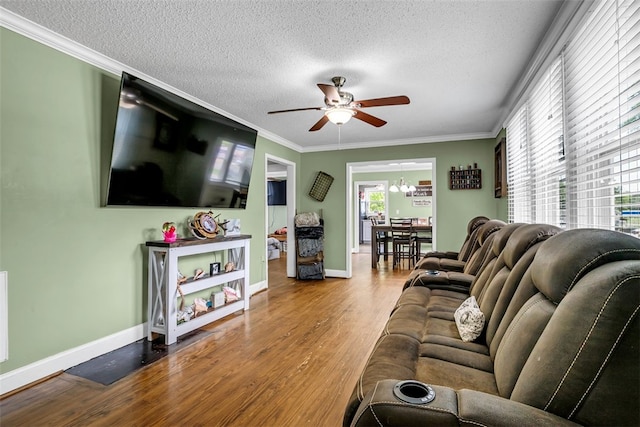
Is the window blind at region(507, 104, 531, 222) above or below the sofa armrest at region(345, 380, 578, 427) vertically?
above

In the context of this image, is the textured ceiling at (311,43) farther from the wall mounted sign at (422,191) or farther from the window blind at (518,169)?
the wall mounted sign at (422,191)

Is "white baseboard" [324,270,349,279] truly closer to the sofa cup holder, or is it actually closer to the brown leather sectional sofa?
the brown leather sectional sofa

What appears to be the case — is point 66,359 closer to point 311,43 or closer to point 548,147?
point 311,43

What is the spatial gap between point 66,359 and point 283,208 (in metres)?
7.87

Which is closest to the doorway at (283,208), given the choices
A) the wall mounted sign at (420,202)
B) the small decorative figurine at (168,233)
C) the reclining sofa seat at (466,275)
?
the small decorative figurine at (168,233)

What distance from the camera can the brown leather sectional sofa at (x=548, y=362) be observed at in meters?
0.84

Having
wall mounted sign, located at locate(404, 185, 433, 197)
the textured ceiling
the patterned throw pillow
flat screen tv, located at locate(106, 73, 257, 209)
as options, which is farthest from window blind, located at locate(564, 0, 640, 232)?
wall mounted sign, located at locate(404, 185, 433, 197)

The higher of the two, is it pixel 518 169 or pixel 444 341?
pixel 518 169

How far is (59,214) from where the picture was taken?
2.46 m

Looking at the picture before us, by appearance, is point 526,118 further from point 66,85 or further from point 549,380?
point 66,85

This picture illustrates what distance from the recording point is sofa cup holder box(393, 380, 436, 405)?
965 mm

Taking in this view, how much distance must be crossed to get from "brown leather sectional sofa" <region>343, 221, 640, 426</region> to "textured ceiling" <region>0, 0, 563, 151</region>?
1.68m

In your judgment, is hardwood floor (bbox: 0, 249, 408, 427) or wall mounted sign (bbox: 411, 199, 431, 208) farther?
wall mounted sign (bbox: 411, 199, 431, 208)

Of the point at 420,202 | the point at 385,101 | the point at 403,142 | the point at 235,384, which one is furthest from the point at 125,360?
the point at 420,202
